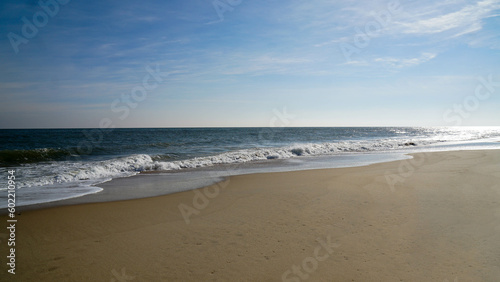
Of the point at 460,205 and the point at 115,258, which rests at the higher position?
the point at 460,205

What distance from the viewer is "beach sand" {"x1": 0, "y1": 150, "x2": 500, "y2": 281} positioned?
356 centimetres

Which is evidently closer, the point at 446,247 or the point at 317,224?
the point at 446,247

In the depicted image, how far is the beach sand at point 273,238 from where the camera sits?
356 centimetres

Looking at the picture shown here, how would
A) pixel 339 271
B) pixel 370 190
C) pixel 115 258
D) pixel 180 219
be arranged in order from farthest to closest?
1. pixel 370 190
2. pixel 180 219
3. pixel 115 258
4. pixel 339 271

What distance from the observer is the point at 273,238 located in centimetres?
453

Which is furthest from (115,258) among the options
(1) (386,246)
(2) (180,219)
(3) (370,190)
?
(3) (370,190)

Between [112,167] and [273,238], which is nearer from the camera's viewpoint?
[273,238]

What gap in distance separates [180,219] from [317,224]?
8.90 ft

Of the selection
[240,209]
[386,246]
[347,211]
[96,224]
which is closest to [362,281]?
[386,246]

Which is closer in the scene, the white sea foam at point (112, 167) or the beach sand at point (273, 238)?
the beach sand at point (273, 238)

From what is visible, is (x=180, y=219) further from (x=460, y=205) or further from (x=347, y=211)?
(x=460, y=205)

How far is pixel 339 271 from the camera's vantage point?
11.6 feet

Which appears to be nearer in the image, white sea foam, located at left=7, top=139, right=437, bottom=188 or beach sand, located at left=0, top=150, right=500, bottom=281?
beach sand, located at left=0, top=150, right=500, bottom=281

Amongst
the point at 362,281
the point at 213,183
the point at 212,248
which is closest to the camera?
the point at 362,281
